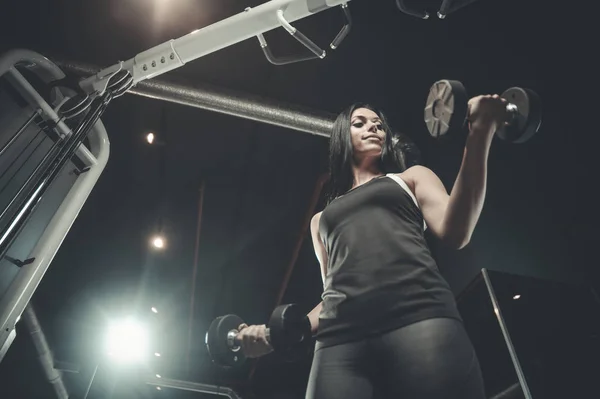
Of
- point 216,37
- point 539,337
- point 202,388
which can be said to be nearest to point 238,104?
point 216,37

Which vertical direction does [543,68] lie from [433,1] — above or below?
below

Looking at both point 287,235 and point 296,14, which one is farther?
point 287,235

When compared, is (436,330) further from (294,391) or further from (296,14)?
(294,391)

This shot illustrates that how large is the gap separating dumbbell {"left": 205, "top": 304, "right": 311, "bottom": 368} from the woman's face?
25.6 inches

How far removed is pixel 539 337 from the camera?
8.18 ft

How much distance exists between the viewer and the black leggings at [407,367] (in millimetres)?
792

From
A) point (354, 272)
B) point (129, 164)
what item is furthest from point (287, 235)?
point (354, 272)

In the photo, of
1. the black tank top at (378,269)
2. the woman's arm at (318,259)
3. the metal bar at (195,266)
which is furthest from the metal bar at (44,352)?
the black tank top at (378,269)

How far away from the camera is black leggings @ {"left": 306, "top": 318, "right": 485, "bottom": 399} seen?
0.79m

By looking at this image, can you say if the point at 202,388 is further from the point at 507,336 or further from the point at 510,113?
the point at 510,113

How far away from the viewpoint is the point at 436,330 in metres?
0.84

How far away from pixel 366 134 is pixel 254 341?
0.84 meters

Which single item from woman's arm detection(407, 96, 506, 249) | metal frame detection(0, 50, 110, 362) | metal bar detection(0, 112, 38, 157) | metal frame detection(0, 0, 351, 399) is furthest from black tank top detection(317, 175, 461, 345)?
metal bar detection(0, 112, 38, 157)

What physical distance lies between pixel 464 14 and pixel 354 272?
7.50 ft
